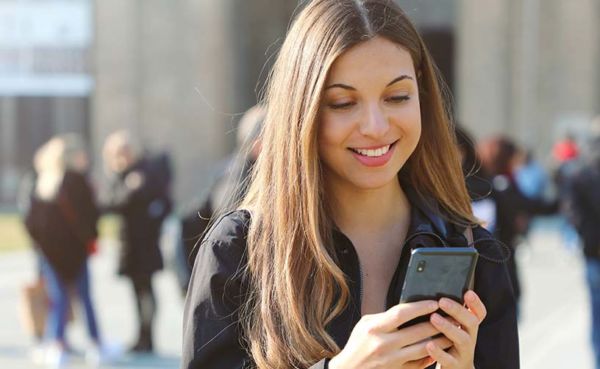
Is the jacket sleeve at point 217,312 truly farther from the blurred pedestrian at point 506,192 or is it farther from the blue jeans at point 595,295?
the blue jeans at point 595,295

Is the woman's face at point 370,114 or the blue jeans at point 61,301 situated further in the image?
the blue jeans at point 61,301

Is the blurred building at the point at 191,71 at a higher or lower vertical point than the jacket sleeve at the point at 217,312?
lower

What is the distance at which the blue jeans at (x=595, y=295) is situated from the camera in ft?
27.5

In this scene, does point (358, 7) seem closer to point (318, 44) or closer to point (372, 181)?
point (318, 44)

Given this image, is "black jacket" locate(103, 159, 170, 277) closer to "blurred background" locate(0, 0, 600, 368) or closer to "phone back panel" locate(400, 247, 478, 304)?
"phone back panel" locate(400, 247, 478, 304)

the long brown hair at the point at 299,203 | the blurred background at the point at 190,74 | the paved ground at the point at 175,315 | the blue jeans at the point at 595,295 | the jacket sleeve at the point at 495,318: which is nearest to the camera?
the long brown hair at the point at 299,203

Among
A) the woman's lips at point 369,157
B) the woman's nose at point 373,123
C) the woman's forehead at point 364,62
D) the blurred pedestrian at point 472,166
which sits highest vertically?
the woman's forehead at point 364,62

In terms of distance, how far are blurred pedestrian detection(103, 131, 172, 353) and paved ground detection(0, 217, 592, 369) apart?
44cm

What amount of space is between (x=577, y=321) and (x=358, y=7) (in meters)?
10.1

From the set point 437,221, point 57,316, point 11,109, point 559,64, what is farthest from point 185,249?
point 11,109

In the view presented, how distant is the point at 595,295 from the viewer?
27.6ft

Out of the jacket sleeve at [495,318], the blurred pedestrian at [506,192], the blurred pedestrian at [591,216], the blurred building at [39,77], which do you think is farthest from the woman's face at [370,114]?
the blurred building at [39,77]

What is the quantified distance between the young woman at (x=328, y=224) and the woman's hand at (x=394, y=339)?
0.08 meters

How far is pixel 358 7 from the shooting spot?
263 centimetres
